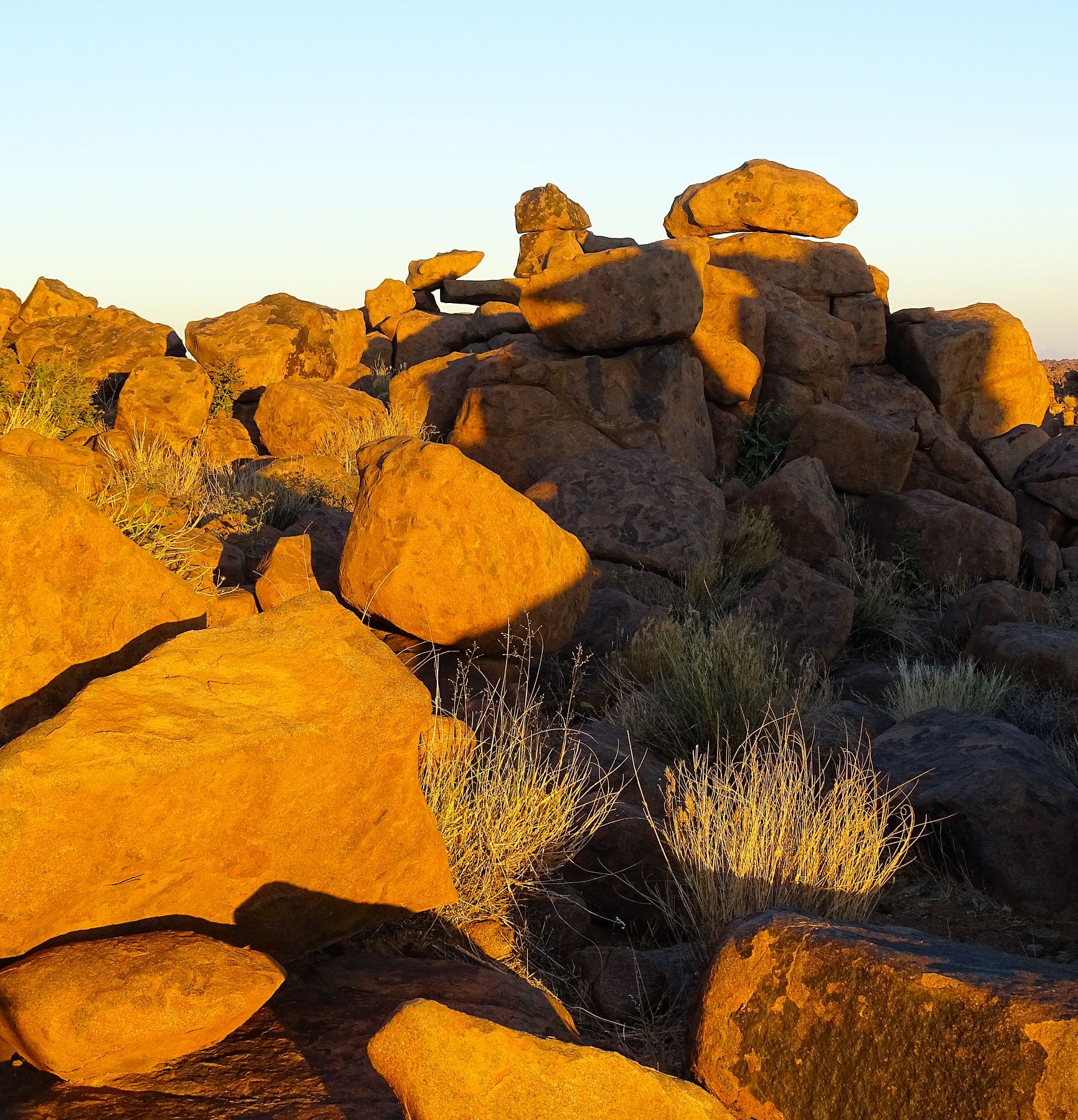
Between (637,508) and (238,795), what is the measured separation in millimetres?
7987

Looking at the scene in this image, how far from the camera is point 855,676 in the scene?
9.35 metres

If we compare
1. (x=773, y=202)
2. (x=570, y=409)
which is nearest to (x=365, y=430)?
(x=570, y=409)

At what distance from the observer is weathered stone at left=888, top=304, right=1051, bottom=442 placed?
17.1 m

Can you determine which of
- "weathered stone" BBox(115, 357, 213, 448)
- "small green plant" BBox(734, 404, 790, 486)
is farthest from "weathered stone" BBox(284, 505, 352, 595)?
"small green plant" BBox(734, 404, 790, 486)

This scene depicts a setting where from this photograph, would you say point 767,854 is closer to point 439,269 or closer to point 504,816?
point 504,816

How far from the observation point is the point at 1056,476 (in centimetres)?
1485

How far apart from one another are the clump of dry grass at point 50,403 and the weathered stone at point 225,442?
4.81ft

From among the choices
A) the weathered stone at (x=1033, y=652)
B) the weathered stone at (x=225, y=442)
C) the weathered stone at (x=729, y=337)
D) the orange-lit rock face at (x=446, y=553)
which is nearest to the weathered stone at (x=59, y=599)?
the orange-lit rock face at (x=446, y=553)

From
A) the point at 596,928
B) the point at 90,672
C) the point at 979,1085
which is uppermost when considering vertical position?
the point at 90,672

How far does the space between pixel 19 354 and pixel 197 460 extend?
338 inches

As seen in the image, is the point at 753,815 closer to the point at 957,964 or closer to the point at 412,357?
the point at 957,964

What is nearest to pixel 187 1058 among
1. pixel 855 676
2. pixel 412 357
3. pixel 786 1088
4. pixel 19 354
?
pixel 786 1088

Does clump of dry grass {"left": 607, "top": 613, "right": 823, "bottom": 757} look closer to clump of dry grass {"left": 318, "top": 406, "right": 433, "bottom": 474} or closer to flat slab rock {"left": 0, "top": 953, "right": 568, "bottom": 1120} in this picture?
flat slab rock {"left": 0, "top": 953, "right": 568, "bottom": 1120}

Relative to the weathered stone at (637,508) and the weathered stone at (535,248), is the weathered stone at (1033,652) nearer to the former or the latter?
the weathered stone at (637,508)
